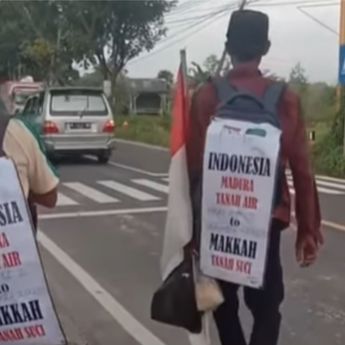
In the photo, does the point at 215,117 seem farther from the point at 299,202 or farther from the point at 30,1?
the point at 30,1

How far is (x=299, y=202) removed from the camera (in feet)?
12.3

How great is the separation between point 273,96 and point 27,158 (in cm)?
104

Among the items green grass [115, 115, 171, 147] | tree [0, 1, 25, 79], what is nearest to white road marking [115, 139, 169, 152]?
green grass [115, 115, 171, 147]

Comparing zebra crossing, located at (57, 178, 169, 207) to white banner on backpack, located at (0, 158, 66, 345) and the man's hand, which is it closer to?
the man's hand

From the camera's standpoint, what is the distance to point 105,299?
6973mm

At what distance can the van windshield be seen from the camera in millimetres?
19703

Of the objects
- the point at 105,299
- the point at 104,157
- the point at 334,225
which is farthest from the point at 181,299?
the point at 104,157

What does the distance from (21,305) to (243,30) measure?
145cm

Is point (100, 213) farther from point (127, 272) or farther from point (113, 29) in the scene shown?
point (113, 29)

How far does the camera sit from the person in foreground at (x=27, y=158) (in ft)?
11.4

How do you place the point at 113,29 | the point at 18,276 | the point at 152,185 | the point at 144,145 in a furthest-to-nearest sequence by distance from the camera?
1. the point at 113,29
2. the point at 144,145
3. the point at 152,185
4. the point at 18,276

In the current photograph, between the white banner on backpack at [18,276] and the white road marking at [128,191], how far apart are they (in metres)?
10.1

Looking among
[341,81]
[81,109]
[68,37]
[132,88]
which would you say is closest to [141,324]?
[341,81]

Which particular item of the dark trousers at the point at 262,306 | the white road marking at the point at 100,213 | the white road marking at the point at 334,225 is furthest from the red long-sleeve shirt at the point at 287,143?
the white road marking at the point at 100,213
